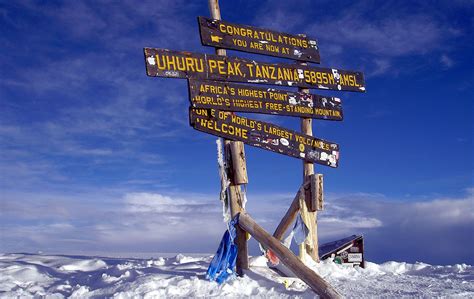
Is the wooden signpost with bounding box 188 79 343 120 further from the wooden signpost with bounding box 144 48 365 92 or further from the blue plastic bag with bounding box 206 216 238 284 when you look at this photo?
the blue plastic bag with bounding box 206 216 238 284

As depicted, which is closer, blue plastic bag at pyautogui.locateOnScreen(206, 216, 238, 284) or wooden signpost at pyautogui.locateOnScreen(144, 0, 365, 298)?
blue plastic bag at pyautogui.locateOnScreen(206, 216, 238, 284)

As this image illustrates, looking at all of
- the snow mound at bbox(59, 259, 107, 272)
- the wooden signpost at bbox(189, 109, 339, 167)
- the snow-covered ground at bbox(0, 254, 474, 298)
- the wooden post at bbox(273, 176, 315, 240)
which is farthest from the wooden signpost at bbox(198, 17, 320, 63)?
the snow mound at bbox(59, 259, 107, 272)

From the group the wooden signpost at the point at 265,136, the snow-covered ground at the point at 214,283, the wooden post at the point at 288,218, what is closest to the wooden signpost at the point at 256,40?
the wooden signpost at the point at 265,136

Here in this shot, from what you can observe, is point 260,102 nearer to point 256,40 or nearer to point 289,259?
point 256,40

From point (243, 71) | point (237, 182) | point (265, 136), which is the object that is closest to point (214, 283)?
point (237, 182)

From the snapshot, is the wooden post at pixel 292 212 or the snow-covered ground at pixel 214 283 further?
the wooden post at pixel 292 212

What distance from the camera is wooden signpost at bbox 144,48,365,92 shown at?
7750mm

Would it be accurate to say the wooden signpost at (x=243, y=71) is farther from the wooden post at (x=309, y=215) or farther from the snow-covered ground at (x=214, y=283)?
the snow-covered ground at (x=214, y=283)

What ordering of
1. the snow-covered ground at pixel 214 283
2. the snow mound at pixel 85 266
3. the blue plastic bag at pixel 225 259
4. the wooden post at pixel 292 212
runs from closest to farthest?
1. the snow-covered ground at pixel 214 283
2. the blue plastic bag at pixel 225 259
3. the wooden post at pixel 292 212
4. the snow mound at pixel 85 266

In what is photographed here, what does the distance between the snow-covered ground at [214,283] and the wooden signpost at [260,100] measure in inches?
113

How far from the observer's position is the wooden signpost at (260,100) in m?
8.02

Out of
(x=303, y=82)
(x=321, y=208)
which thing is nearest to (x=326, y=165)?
(x=321, y=208)

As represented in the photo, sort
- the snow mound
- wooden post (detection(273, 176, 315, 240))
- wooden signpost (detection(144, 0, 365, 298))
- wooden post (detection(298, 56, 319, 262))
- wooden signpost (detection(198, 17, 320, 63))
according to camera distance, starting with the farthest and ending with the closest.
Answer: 1. the snow mound
2. wooden post (detection(273, 176, 315, 240))
3. wooden post (detection(298, 56, 319, 262))
4. wooden signpost (detection(198, 17, 320, 63))
5. wooden signpost (detection(144, 0, 365, 298))

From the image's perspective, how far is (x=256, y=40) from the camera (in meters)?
9.10
